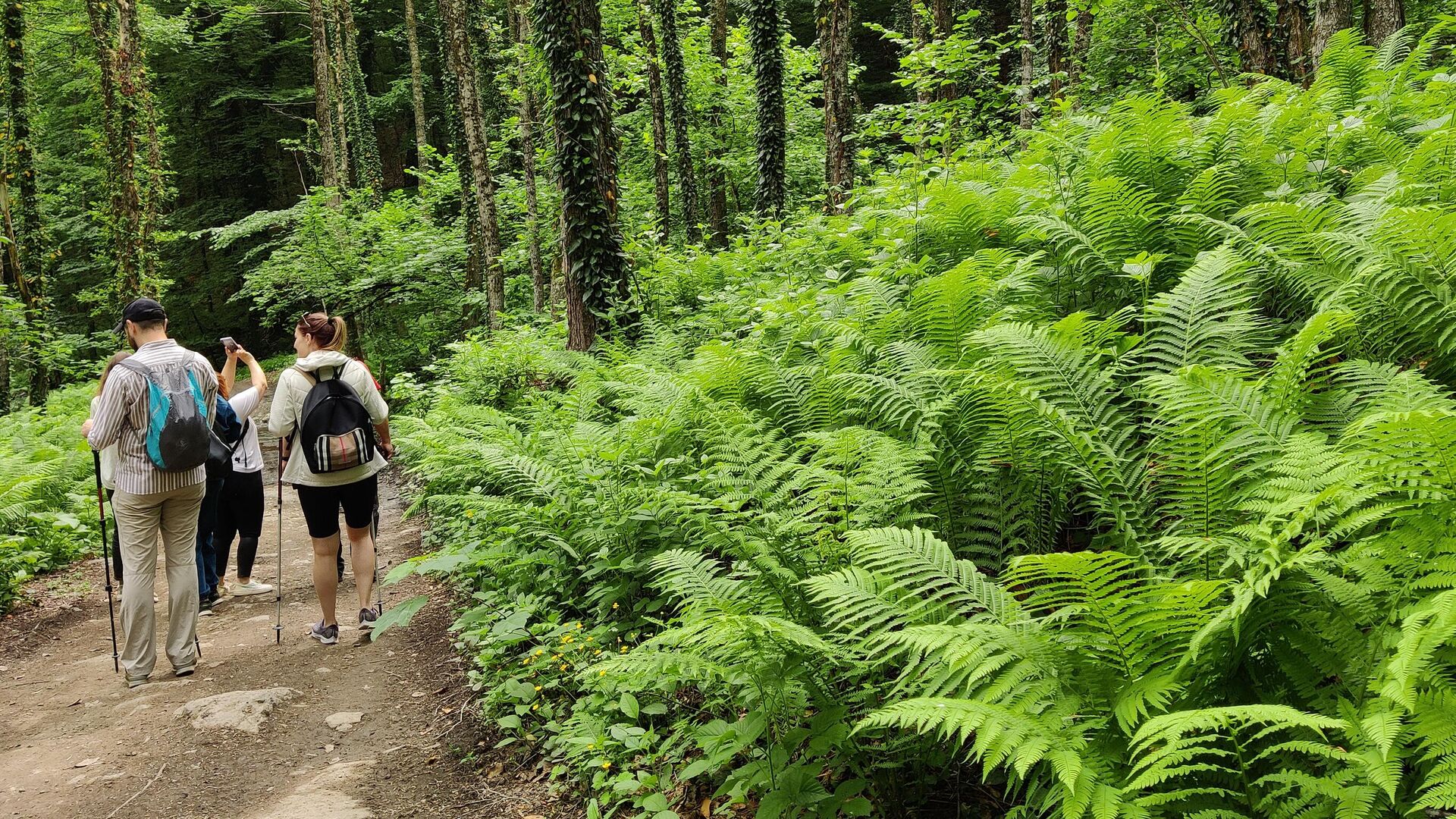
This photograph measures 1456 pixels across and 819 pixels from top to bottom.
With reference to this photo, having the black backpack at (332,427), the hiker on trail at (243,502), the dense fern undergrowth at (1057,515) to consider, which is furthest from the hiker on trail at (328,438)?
the hiker on trail at (243,502)

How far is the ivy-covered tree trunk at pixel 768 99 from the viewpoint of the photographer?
14.3m

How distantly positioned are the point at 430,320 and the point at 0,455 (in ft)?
40.3

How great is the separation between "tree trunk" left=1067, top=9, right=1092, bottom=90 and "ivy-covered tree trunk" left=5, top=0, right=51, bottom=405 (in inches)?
708

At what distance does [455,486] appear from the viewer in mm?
8773

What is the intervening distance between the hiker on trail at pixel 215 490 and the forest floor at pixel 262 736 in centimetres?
28

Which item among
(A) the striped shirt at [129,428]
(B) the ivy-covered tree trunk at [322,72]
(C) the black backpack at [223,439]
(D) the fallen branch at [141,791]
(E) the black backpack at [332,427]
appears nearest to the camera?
(D) the fallen branch at [141,791]

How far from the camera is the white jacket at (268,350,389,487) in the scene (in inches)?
227

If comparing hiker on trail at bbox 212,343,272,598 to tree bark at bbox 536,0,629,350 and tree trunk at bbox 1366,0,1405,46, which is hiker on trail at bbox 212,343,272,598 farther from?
tree trunk at bbox 1366,0,1405,46

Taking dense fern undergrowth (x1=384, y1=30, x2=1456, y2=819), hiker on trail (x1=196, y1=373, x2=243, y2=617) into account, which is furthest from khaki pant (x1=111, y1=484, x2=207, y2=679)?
dense fern undergrowth (x1=384, y1=30, x2=1456, y2=819)

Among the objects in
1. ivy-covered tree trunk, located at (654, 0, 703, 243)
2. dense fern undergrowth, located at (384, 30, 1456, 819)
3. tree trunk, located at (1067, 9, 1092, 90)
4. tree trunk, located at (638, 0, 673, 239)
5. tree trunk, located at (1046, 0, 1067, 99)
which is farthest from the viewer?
ivy-covered tree trunk, located at (654, 0, 703, 243)

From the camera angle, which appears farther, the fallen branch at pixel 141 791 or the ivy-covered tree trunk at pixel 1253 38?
the ivy-covered tree trunk at pixel 1253 38

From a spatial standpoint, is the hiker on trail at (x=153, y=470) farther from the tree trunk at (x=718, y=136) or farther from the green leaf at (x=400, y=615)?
the tree trunk at (x=718, y=136)

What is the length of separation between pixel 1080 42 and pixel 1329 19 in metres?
7.85

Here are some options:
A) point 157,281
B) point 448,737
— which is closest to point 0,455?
point 157,281
